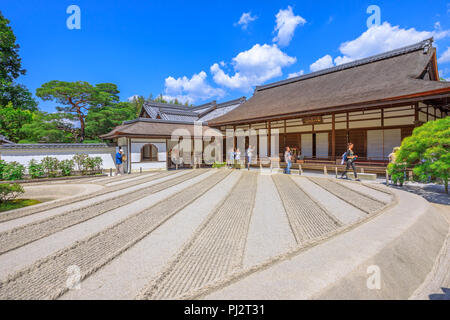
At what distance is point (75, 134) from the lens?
22.4m

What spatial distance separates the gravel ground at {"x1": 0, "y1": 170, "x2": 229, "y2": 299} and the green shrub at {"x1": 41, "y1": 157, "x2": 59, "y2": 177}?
11634mm

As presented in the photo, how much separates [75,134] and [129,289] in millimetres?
24997

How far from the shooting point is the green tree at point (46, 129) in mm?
19250

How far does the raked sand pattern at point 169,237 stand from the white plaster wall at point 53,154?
9756 mm

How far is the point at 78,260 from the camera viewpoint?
125 inches

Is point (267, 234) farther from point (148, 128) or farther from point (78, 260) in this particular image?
point (148, 128)

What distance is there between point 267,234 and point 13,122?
25606 millimetres

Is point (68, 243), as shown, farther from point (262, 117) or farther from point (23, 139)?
point (23, 139)

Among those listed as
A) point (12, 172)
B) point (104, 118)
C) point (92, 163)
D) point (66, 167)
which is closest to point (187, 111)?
point (104, 118)

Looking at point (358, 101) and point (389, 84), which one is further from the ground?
point (389, 84)

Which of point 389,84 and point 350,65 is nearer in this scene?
point 389,84
